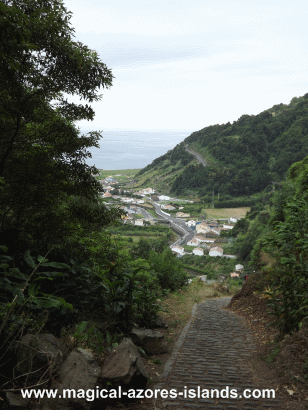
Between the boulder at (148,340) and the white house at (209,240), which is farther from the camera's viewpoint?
the white house at (209,240)

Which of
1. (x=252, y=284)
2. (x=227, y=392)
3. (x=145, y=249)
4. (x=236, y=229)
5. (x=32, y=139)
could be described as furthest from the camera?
(x=236, y=229)

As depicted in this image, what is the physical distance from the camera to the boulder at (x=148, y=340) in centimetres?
438

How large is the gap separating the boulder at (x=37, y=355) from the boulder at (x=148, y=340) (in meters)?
1.61

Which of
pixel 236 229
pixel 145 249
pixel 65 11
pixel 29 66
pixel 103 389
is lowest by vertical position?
pixel 236 229

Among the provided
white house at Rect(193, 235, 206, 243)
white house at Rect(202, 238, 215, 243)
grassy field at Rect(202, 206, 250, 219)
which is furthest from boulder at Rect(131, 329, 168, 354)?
grassy field at Rect(202, 206, 250, 219)

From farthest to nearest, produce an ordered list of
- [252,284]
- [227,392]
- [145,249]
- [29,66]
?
1. [145,249]
2. [252,284]
3. [29,66]
4. [227,392]

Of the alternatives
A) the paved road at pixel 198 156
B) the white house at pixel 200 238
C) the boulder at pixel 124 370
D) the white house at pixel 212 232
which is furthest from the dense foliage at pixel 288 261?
the paved road at pixel 198 156

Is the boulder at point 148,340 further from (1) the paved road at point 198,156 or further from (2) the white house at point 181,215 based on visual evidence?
(1) the paved road at point 198,156

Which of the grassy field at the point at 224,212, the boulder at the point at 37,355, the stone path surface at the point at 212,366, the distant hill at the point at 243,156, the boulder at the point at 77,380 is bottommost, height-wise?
the grassy field at the point at 224,212

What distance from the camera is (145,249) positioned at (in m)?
14.8

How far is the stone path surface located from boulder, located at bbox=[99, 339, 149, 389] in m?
0.34

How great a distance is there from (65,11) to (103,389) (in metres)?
4.27

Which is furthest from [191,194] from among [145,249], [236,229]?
[145,249]

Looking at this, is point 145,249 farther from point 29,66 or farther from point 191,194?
point 191,194
